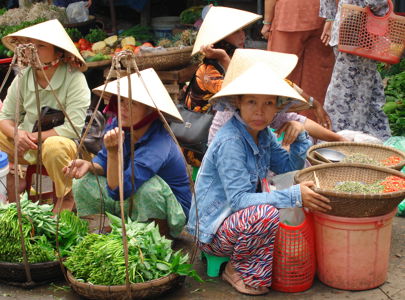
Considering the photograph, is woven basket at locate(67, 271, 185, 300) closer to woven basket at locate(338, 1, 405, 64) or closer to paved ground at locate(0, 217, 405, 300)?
paved ground at locate(0, 217, 405, 300)

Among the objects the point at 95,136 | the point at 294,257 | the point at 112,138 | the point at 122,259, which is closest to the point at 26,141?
the point at 95,136

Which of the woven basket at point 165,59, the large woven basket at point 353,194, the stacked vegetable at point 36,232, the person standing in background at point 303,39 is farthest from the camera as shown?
the woven basket at point 165,59

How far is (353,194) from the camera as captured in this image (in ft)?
9.37

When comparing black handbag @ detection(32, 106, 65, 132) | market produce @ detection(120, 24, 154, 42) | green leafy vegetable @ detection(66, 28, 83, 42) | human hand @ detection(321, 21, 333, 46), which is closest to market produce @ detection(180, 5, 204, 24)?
market produce @ detection(120, 24, 154, 42)

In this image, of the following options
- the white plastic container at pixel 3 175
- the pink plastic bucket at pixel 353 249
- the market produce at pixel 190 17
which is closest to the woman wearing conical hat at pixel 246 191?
the pink plastic bucket at pixel 353 249

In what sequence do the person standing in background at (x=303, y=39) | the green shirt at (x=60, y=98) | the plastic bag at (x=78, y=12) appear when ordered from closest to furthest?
1. the green shirt at (x=60, y=98)
2. the person standing in background at (x=303, y=39)
3. the plastic bag at (x=78, y=12)

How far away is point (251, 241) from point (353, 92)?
6.94ft

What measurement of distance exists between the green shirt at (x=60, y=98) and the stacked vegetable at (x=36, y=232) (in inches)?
33.0

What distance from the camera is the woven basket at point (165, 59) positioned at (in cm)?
646

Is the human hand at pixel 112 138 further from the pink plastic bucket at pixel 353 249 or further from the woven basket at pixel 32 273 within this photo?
the pink plastic bucket at pixel 353 249

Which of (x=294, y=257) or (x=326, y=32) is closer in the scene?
(x=294, y=257)

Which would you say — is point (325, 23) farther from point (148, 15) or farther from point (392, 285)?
point (148, 15)

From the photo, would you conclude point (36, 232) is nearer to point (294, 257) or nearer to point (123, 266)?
point (123, 266)

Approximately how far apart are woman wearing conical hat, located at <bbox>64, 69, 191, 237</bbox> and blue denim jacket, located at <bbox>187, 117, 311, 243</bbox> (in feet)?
0.92
